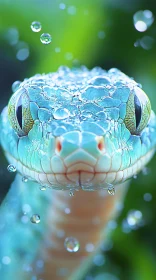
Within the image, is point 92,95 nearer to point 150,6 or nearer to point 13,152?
point 13,152

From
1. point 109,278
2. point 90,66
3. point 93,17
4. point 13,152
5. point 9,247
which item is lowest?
point 109,278

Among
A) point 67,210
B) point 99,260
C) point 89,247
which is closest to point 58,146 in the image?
point 67,210

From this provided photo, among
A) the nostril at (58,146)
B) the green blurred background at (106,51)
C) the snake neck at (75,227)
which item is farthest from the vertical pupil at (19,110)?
the green blurred background at (106,51)

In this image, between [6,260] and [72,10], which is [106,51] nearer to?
[72,10]

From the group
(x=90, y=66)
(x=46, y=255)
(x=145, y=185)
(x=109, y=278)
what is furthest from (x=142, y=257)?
(x=90, y=66)

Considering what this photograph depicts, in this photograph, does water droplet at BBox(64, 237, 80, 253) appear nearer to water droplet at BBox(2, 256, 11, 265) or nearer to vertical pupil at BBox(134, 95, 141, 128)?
water droplet at BBox(2, 256, 11, 265)

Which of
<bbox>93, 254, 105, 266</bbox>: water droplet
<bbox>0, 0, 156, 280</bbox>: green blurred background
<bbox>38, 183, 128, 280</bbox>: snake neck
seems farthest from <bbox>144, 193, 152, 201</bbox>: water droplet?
<bbox>38, 183, 128, 280</bbox>: snake neck

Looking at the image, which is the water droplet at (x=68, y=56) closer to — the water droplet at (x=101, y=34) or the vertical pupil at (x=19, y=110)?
the water droplet at (x=101, y=34)
